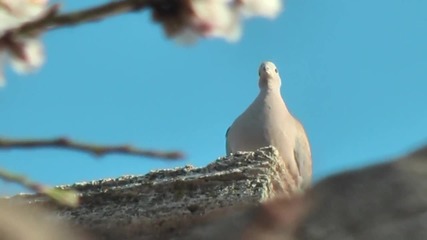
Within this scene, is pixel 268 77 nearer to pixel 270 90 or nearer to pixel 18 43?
pixel 270 90

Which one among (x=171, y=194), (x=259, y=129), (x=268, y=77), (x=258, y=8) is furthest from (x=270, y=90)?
(x=258, y=8)

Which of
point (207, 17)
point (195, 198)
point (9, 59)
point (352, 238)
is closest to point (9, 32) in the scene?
point (9, 59)

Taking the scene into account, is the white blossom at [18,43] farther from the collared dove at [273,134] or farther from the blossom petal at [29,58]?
the collared dove at [273,134]

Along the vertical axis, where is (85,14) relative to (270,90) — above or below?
below

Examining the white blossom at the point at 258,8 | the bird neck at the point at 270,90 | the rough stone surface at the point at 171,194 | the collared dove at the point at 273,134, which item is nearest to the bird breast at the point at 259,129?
the collared dove at the point at 273,134

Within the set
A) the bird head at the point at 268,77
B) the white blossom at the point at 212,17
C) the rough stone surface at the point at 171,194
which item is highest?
the bird head at the point at 268,77

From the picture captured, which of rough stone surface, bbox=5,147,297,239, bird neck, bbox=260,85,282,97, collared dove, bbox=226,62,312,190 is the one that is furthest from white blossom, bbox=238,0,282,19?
bird neck, bbox=260,85,282,97

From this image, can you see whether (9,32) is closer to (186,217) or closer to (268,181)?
(186,217)
